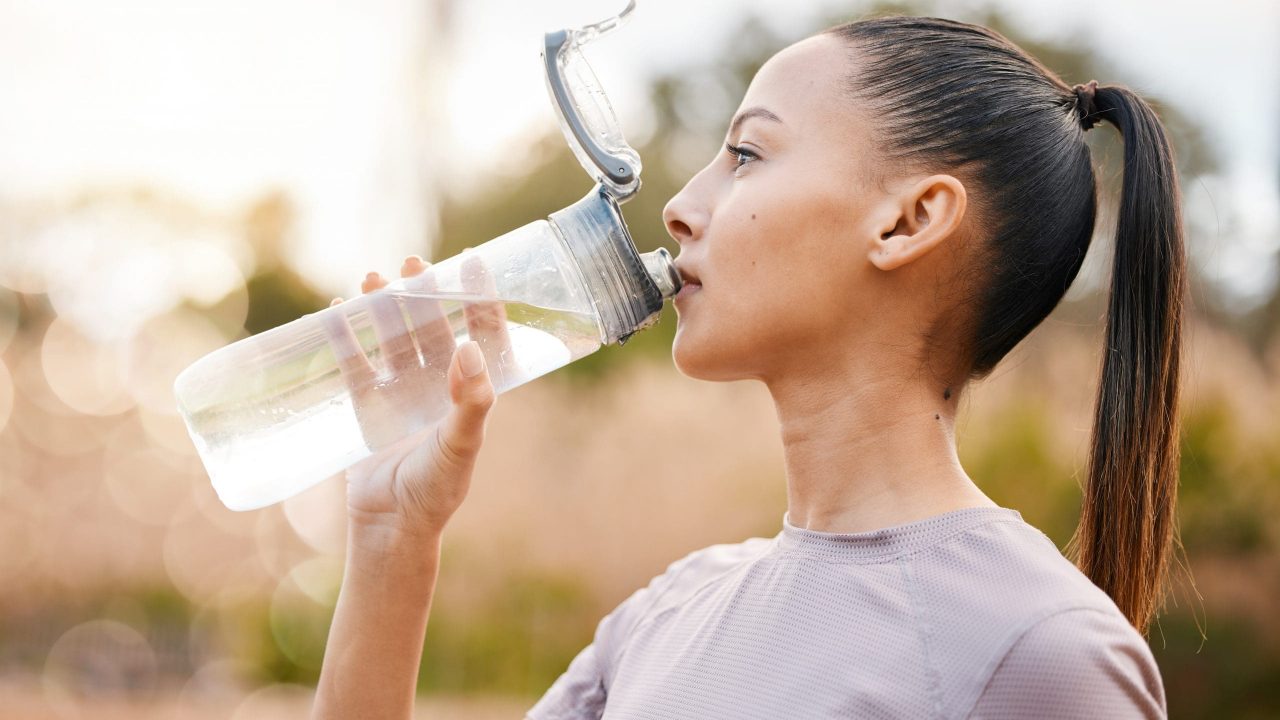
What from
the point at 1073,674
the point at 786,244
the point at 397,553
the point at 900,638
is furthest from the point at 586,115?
the point at 1073,674

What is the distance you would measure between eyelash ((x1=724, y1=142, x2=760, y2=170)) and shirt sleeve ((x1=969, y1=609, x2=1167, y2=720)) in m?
0.56

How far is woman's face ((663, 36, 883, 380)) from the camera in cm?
112

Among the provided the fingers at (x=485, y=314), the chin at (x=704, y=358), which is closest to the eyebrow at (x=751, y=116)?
the chin at (x=704, y=358)

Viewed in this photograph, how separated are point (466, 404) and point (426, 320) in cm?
20

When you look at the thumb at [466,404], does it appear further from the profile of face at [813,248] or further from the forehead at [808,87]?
the forehead at [808,87]

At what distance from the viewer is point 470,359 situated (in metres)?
1.15

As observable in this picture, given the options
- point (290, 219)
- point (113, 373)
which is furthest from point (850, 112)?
point (290, 219)

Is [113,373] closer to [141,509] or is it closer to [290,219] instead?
[141,509]

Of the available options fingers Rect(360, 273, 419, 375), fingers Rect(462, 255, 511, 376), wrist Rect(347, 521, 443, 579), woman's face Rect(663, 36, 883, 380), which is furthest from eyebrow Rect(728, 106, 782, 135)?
wrist Rect(347, 521, 443, 579)

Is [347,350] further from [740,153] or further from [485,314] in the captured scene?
[740,153]

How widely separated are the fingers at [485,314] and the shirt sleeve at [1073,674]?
2.35 ft

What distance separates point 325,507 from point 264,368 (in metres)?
4.17

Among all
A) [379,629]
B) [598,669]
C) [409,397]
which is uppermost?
[409,397]

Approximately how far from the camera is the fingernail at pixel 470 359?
3.77 ft
